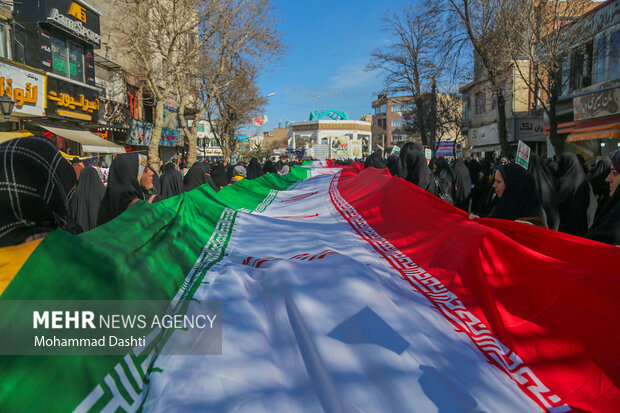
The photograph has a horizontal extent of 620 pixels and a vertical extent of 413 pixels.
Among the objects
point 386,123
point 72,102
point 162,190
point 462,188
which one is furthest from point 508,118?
point 386,123

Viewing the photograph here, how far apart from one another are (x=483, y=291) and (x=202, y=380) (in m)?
1.76

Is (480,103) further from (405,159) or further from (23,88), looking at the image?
(23,88)

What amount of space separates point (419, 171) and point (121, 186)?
5355 mm

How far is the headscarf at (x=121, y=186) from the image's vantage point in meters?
4.00

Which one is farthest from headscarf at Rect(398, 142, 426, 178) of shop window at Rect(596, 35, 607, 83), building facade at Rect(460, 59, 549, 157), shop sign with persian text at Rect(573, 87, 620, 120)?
building facade at Rect(460, 59, 549, 157)

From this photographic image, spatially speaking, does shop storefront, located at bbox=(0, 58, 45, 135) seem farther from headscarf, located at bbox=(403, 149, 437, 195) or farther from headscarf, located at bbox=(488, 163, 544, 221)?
headscarf, located at bbox=(488, 163, 544, 221)

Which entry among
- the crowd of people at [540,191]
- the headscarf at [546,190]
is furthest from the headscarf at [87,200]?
the headscarf at [546,190]

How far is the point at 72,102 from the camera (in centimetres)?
1680

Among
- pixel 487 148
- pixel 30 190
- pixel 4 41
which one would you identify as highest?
pixel 4 41

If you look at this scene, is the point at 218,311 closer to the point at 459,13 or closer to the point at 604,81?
the point at 459,13

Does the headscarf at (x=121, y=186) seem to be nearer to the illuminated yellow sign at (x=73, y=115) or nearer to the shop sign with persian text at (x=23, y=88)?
the shop sign with persian text at (x=23, y=88)

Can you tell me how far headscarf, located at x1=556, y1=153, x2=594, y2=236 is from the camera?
19.2 feet

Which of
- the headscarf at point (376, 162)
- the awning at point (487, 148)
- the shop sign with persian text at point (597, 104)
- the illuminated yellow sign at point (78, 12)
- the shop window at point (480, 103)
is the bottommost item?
the headscarf at point (376, 162)

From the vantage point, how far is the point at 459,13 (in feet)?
55.3
